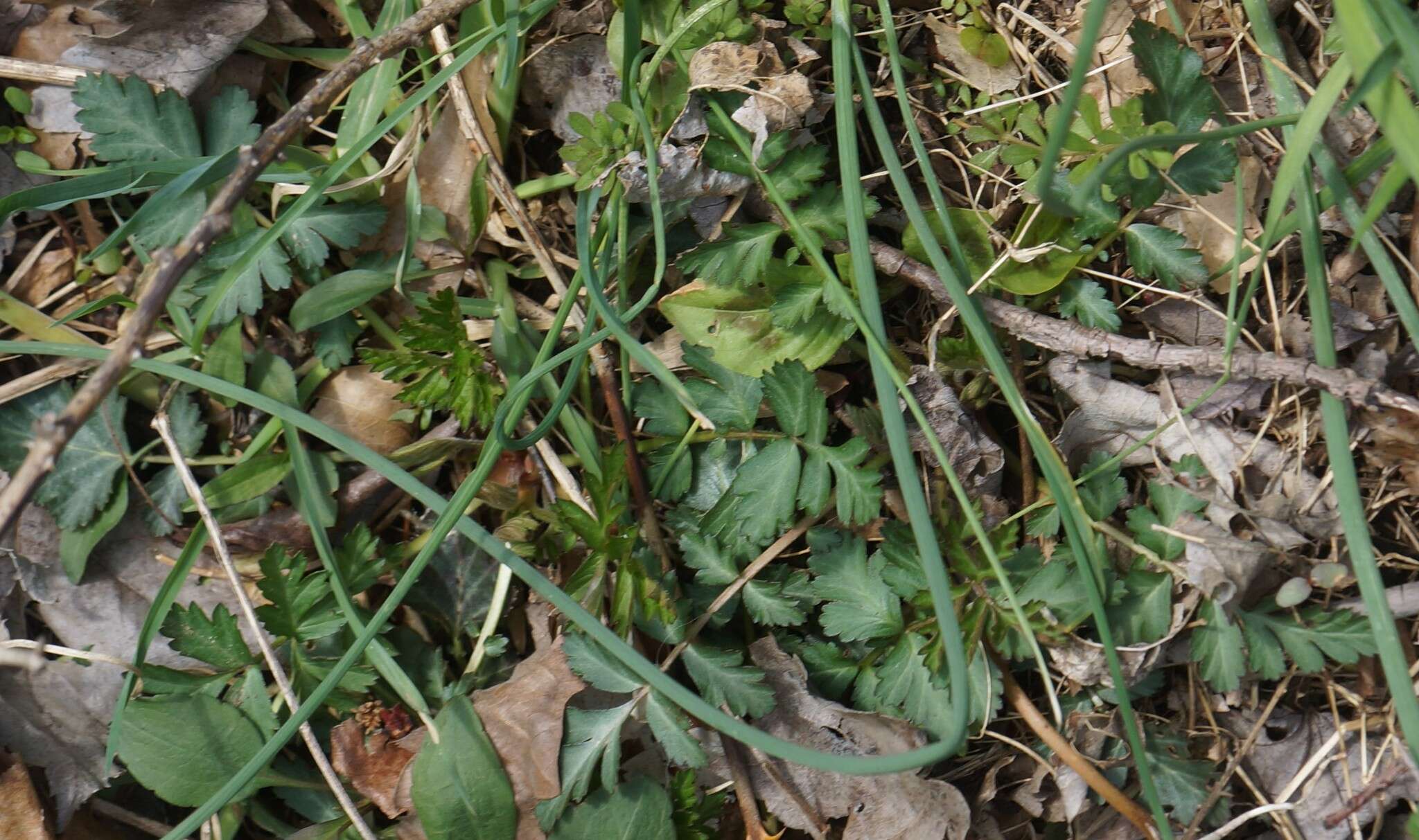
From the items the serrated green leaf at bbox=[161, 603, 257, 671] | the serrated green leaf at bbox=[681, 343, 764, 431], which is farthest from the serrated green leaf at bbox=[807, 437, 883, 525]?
the serrated green leaf at bbox=[161, 603, 257, 671]

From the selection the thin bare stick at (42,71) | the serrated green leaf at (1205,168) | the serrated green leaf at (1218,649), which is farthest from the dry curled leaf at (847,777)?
the thin bare stick at (42,71)

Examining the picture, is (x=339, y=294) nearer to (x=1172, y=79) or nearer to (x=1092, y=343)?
(x=1092, y=343)

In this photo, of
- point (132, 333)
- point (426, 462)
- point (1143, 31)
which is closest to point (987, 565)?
point (1143, 31)

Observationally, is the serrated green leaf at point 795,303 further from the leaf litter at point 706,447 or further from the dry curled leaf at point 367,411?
the dry curled leaf at point 367,411

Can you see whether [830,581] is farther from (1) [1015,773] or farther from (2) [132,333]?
(2) [132,333]

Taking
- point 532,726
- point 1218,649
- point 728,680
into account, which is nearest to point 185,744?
point 532,726

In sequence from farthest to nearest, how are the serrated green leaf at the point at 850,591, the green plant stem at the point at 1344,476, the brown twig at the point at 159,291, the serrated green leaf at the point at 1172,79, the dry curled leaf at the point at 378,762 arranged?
the dry curled leaf at the point at 378,762 < the serrated green leaf at the point at 850,591 < the serrated green leaf at the point at 1172,79 < the green plant stem at the point at 1344,476 < the brown twig at the point at 159,291

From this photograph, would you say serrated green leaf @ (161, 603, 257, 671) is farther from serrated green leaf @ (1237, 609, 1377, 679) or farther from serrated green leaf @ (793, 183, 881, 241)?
serrated green leaf @ (1237, 609, 1377, 679)
